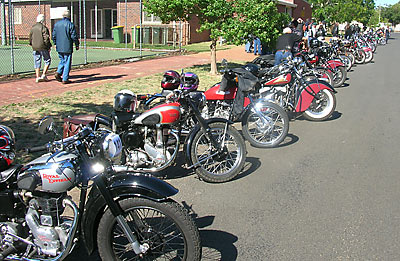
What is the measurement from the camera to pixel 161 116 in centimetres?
514

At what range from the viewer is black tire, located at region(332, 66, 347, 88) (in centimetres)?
1337

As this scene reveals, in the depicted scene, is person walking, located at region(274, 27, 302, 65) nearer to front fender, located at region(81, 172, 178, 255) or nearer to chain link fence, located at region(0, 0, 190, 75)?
front fender, located at region(81, 172, 178, 255)

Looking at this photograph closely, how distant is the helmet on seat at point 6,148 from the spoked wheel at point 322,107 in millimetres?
6528

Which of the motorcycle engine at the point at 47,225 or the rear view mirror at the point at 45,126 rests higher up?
the rear view mirror at the point at 45,126

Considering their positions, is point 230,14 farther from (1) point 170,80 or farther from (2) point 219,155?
(2) point 219,155

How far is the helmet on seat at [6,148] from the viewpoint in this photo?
3230 millimetres

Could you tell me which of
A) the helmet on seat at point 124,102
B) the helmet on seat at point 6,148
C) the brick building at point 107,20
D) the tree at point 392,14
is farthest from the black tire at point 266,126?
the tree at point 392,14

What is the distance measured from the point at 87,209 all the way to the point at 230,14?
1074 cm

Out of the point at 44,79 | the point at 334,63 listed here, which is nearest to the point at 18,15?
the point at 44,79

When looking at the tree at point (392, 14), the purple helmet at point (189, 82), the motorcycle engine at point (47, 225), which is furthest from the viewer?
the tree at point (392, 14)

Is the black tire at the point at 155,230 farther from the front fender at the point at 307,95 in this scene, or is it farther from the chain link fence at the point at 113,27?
the chain link fence at the point at 113,27

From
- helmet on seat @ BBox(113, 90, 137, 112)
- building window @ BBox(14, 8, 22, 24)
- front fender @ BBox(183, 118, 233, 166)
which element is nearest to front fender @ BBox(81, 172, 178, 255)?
front fender @ BBox(183, 118, 233, 166)

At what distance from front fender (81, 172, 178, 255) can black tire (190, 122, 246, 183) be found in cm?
222

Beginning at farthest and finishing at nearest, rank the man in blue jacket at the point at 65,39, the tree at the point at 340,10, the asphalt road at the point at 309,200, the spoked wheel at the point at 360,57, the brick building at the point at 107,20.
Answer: the tree at the point at 340,10
the brick building at the point at 107,20
the spoked wheel at the point at 360,57
the man in blue jacket at the point at 65,39
the asphalt road at the point at 309,200
